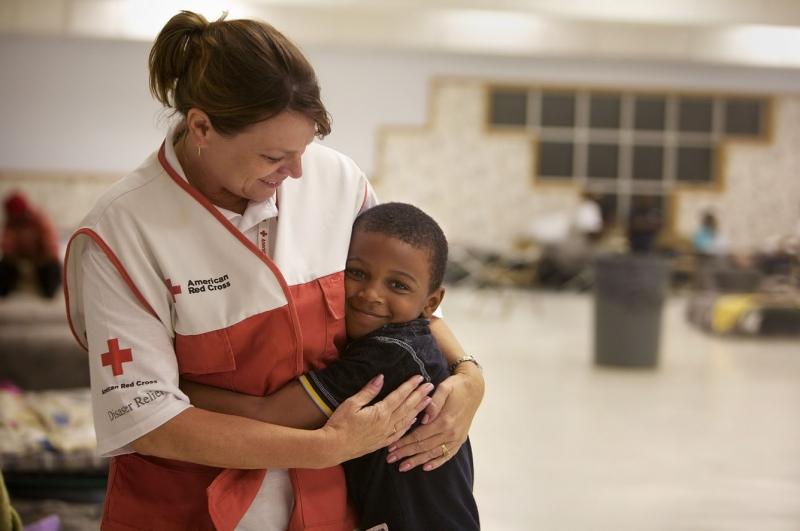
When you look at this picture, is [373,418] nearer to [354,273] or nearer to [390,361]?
[390,361]

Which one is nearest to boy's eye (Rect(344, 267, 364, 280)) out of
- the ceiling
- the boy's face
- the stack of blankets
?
the boy's face

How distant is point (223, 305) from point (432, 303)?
0.56m

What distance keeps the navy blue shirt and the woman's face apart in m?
0.35

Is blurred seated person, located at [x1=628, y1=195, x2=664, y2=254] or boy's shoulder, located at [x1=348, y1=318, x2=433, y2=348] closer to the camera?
boy's shoulder, located at [x1=348, y1=318, x2=433, y2=348]

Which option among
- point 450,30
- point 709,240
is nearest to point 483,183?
point 709,240

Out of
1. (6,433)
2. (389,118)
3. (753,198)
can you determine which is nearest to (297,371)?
(6,433)

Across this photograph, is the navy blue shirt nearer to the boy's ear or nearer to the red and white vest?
the red and white vest

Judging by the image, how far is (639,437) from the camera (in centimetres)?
601

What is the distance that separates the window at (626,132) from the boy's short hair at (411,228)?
1481cm

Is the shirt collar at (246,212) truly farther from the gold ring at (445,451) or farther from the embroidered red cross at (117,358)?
the gold ring at (445,451)

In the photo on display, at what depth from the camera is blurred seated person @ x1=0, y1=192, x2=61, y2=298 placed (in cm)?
629

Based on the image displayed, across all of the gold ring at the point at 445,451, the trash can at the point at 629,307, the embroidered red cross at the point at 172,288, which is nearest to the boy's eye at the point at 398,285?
the gold ring at the point at 445,451

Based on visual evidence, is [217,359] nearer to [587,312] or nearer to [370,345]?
[370,345]

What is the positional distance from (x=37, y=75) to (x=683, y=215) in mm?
11300
